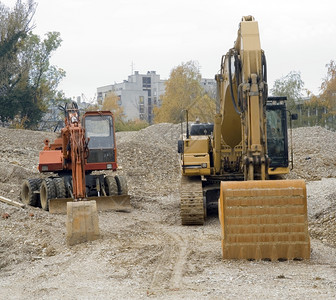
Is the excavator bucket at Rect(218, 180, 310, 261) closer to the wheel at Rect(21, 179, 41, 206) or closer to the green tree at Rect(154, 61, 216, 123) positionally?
the wheel at Rect(21, 179, 41, 206)

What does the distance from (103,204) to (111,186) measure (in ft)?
4.36

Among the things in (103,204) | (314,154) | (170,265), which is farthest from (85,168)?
(314,154)

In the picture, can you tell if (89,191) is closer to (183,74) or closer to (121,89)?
(183,74)

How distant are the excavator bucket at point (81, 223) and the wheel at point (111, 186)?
5.23 meters

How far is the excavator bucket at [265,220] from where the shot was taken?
8.35 metres

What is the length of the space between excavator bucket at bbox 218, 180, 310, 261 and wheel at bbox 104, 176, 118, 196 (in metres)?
7.88

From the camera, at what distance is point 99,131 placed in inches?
631

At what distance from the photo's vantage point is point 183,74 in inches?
2314

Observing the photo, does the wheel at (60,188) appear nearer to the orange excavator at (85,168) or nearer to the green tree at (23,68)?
the orange excavator at (85,168)

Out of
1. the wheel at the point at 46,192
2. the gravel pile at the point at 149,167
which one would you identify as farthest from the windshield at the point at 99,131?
the gravel pile at the point at 149,167

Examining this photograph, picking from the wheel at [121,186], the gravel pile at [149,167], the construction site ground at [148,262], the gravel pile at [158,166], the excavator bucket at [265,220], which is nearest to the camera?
the construction site ground at [148,262]

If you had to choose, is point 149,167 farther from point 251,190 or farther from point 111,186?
point 251,190

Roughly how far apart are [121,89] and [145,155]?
73248 mm

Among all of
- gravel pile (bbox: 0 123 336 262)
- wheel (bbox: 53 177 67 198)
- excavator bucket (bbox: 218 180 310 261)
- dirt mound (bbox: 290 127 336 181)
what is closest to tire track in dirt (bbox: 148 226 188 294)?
excavator bucket (bbox: 218 180 310 261)
